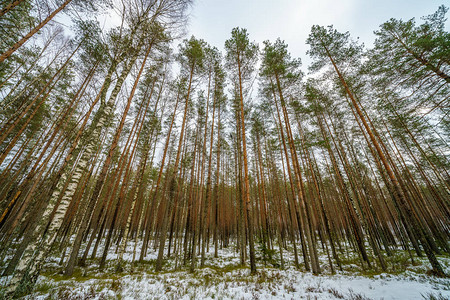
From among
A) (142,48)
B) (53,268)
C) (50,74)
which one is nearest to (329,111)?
(142,48)

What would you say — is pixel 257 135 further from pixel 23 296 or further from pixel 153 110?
pixel 23 296

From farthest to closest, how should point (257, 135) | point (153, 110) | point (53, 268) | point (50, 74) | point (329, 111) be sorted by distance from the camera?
point (257, 135) < point (329, 111) < point (153, 110) < point (50, 74) < point (53, 268)

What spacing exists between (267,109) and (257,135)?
310 centimetres

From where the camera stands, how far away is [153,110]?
1164cm

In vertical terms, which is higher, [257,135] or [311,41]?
[311,41]

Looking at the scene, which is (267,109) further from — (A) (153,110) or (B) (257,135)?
(A) (153,110)

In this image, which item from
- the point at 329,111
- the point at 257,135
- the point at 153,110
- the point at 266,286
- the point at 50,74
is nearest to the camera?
the point at 266,286

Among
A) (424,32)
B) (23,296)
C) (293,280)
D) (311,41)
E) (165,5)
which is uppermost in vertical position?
(311,41)

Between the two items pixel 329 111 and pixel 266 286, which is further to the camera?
pixel 329 111

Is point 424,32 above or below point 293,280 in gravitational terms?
above

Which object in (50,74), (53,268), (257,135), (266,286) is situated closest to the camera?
(266,286)

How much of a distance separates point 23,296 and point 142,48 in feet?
33.8

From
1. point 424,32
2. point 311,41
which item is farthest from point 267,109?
point 424,32

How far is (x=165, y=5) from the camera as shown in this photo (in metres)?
7.38
